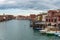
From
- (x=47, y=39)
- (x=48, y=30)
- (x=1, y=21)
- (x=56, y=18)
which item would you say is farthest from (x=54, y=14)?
(x=1, y=21)

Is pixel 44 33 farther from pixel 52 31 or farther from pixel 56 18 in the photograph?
pixel 56 18

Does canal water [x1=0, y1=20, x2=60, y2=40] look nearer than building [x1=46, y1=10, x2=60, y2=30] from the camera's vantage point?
Yes

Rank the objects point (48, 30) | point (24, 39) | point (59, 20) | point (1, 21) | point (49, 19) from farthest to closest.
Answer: point (1, 21)
point (49, 19)
point (59, 20)
point (48, 30)
point (24, 39)

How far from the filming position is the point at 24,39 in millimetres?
5438

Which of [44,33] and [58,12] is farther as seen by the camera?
[58,12]

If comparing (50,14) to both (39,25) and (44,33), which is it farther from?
(44,33)

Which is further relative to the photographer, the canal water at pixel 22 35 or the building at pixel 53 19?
the building at pixel 53 19

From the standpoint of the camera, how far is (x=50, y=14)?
992 centimetres

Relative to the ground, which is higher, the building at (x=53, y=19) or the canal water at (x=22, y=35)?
the building at (x=53, y=19)

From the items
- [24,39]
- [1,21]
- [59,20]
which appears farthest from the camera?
[1,21]

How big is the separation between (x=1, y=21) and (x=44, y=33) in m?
7.64

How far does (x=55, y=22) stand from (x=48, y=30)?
6.41ft

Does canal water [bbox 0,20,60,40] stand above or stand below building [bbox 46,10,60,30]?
below

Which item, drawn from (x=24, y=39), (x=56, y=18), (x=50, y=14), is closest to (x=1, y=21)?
(x=50, y=14)
